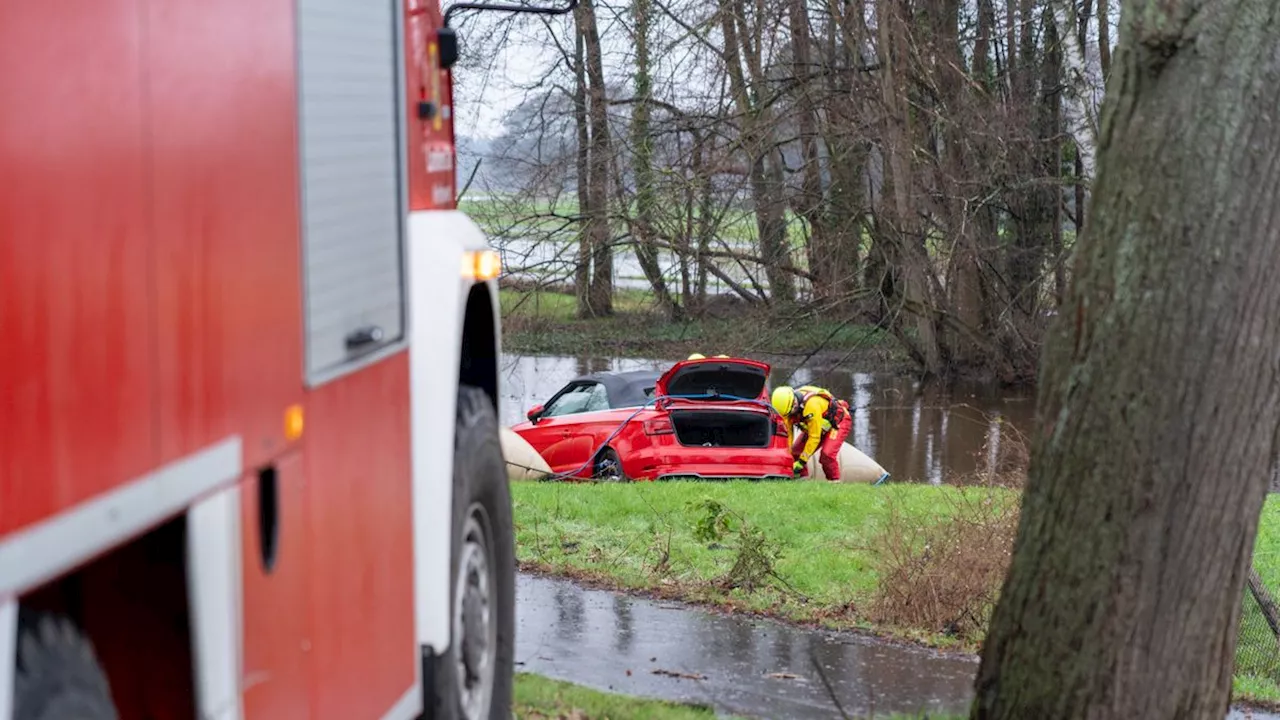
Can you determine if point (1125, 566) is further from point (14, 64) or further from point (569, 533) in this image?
point (569, 533)

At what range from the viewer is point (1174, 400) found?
4.21m

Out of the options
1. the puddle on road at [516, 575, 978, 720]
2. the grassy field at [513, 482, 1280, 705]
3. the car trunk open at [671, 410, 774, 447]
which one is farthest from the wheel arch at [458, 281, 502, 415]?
the car trunk open at [671, 410, 774, 447]

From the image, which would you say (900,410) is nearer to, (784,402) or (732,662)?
(784,402)

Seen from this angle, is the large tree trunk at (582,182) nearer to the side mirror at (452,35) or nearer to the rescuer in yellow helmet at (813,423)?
the rescuer in yellow helmet at (813,423)

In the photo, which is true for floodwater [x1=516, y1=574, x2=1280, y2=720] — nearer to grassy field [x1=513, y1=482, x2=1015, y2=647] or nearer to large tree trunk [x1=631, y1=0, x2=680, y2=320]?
grassy field [x1=513, y1=482, x2=1015, y2=647]

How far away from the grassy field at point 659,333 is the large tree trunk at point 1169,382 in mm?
20006

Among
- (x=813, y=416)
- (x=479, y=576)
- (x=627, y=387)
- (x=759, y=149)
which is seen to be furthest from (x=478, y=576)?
(x=759, y=149)

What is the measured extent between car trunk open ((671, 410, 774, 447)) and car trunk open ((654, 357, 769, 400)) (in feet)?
0.71

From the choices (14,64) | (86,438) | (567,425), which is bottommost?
(567,425)

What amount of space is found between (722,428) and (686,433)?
17.1 inches

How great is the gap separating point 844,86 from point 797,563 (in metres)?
16.1

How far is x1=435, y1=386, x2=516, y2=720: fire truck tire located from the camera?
165 inches

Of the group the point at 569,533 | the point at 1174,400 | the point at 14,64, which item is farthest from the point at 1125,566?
the point at 569,533

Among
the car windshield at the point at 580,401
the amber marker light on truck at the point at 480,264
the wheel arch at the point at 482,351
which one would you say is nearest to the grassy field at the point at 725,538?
the car windshield at the point at 580,401
